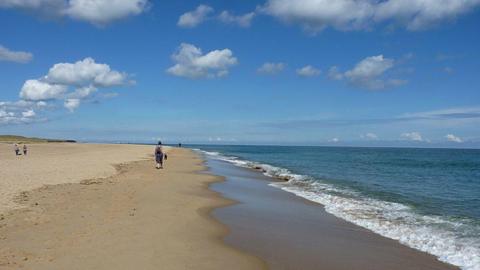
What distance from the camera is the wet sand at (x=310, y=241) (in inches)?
356

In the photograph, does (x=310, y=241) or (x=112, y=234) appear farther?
(x=310, y=241)

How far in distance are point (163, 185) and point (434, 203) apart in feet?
45.3

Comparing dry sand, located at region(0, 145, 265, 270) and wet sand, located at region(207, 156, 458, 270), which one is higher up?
dry sand, located at region(0, 145, 265, 270)

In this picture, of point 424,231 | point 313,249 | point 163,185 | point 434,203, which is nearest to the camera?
point 313,249

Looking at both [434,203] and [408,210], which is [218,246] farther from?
[434,203]

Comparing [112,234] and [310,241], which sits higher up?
[112,234]

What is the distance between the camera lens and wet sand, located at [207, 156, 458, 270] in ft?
29.7

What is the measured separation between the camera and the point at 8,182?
18.4 meters

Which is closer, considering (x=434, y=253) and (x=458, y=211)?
(x=434, y=253)

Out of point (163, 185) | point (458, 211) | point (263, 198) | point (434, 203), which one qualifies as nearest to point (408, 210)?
point (458, 211)

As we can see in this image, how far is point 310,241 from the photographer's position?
10.9 metres

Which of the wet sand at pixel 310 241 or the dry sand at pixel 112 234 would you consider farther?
the wet sand at pixel 310 241

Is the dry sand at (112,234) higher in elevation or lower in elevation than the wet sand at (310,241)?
higher

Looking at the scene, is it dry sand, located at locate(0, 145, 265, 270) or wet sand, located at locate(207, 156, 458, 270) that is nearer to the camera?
dry sand, located at locate(0, 145, 265, 270)
